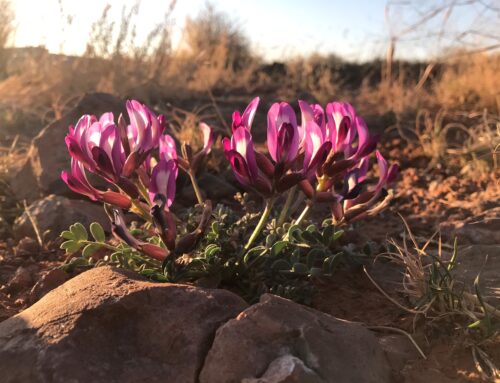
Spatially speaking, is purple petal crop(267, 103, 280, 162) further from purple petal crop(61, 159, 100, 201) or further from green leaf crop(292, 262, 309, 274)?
purple petal crop(61, 159, 100, 201)

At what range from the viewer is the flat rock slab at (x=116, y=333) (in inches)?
58.9

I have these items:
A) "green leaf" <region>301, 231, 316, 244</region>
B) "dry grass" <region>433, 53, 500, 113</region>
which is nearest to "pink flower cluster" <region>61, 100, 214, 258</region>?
"green leaf" <region>301, 231, 316, 244</region>

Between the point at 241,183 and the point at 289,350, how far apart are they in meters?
0.53

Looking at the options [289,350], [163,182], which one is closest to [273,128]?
[163,182]

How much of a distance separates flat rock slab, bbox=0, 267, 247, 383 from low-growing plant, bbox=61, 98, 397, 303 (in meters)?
0.17

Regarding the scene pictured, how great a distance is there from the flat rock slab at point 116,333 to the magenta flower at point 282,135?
44 cm

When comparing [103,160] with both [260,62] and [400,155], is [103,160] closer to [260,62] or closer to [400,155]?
[400,155]

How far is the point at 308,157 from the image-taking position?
5.90 ft

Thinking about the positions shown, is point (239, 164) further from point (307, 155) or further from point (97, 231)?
point (97, 231)

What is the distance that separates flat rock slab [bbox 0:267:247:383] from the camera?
1.50 meters

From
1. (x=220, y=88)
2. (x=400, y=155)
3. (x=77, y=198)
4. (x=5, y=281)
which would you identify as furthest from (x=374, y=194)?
(x=220, y=88)

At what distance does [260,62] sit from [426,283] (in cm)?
1096

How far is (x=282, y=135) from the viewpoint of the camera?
1685mm

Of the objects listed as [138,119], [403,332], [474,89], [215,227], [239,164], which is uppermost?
[138,119]
